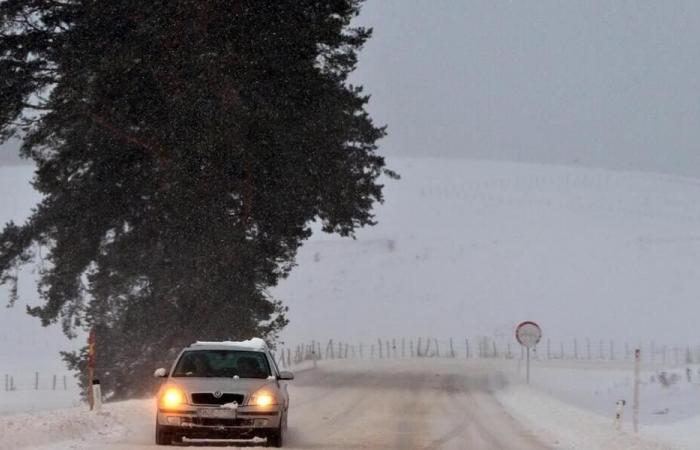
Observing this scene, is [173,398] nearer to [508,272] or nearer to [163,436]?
[163,436]

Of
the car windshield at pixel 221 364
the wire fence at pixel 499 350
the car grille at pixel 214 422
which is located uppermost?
the wire fence at pixel 499 350

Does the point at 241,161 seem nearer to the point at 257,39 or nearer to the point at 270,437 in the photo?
the point at 257,39

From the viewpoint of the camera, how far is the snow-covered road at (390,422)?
19.5 meters

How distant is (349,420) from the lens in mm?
24359

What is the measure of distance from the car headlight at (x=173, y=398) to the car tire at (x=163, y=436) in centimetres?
34

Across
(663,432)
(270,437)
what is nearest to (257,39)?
(663,432)

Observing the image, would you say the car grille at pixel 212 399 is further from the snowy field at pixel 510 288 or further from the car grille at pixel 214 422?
the snowy field at pixel 510 288

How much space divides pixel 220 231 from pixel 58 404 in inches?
518

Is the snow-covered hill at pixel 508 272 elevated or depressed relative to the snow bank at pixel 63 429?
elevated

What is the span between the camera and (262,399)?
1864cm

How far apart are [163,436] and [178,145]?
14497mm

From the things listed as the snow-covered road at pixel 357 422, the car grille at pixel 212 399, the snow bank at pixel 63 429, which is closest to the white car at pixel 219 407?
the car grille at pixel 212 399

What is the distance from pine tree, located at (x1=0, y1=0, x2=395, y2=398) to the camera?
3178 centimetres

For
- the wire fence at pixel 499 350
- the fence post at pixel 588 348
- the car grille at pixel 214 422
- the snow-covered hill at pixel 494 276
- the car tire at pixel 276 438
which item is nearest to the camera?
the car grille at pixel 214 422
